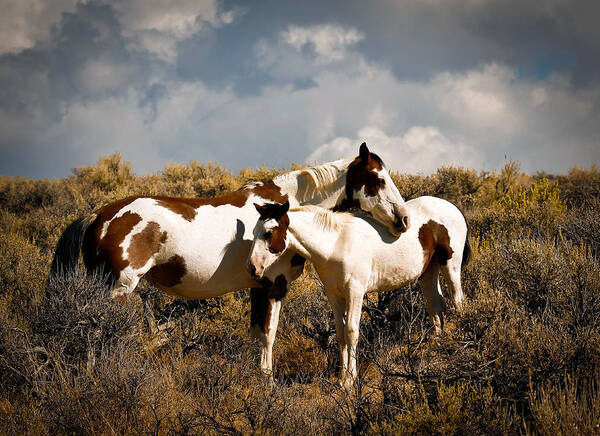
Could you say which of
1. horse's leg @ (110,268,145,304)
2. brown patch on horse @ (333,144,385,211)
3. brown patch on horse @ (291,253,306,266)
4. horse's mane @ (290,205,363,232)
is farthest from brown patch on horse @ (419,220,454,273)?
horse's leg @ (110,268,145,304)

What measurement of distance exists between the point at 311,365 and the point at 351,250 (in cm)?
181

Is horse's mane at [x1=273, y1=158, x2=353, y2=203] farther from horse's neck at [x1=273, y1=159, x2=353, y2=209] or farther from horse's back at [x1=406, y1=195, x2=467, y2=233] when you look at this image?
horse's back at [x1=406, y1=195, x2=467, y2=233]

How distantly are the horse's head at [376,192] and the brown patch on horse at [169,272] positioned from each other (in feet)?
6.68

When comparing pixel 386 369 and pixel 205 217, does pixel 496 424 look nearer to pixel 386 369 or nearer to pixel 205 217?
pixel 386 369

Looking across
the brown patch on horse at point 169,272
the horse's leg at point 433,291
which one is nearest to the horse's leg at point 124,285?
the brown patch on horse at point 169,272

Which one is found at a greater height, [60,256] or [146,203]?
[146,203]

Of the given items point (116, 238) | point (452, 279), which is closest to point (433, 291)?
point (452, 279)

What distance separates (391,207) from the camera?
4914mm

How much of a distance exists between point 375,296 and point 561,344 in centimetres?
390

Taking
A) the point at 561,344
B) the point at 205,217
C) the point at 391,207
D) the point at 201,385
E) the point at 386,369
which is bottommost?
the point at 201,385

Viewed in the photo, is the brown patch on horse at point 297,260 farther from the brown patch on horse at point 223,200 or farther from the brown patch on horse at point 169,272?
the brown patch on horse at point 169,272

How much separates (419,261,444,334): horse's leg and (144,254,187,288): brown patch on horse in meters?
3.04

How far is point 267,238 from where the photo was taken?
14.6ft

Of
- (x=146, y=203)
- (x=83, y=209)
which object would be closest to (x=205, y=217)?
(x=146, y=203)
